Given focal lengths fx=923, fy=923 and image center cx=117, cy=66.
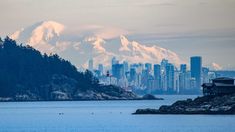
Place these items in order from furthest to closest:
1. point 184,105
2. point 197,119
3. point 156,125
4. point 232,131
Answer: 1. point 184,105
2. point 197,119
3. point 156,125
4. point 232,131

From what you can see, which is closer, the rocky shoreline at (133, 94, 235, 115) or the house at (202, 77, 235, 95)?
the rocky shoreline at (133, 94, 235, 115)

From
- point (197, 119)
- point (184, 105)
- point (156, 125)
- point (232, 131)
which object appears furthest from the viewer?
point (184, 105)

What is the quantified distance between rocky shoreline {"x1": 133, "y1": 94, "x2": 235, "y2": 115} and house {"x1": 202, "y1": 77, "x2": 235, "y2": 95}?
412 centimetres

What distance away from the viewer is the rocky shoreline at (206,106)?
15788 cm

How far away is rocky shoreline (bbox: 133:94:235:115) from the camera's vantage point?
15788cm

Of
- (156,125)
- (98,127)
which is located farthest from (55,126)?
(156,125)

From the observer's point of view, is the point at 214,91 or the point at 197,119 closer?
the point at 197,119

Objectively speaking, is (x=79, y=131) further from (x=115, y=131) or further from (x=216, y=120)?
(x=216, y=120)

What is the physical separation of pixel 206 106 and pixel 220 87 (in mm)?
9019

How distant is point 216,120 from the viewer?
144250 millimetres

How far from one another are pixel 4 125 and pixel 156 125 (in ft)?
89.8

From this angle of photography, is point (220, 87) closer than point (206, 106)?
No

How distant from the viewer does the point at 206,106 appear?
536 feet

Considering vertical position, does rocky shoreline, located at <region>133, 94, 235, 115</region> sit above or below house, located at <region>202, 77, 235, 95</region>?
below
